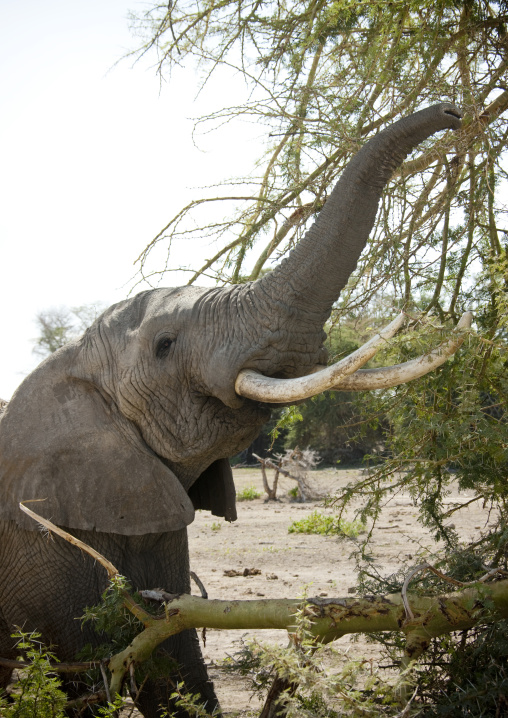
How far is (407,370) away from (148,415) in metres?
1.41

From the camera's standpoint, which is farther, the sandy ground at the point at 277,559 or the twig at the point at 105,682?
the sandy ground at the point at 277,559

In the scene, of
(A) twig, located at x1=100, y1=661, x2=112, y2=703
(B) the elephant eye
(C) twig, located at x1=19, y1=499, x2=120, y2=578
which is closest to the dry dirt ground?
(A) twig, located at x1=100, y1=661, x2=112, y2=703

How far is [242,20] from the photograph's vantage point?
5.07 m

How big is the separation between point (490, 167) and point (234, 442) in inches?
88.9

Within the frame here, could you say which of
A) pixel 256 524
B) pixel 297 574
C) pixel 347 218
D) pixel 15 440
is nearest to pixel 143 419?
pixel 15 440

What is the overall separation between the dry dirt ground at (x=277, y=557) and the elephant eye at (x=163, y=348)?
1.38 m

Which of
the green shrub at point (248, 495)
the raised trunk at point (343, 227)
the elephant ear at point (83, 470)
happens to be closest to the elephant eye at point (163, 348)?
the elephant ear at point (83, 470)

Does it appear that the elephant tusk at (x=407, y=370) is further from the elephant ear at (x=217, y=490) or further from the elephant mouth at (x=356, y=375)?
the elephant ear at (x=217, y=490)

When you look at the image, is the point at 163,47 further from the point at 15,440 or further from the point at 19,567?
the point at 19,567

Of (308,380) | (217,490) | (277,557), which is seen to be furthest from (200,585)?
(277,557)

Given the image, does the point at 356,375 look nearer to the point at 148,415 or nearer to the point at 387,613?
the point at 387,613

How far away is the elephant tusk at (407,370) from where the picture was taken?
2.71 m

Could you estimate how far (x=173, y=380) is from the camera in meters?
3.59

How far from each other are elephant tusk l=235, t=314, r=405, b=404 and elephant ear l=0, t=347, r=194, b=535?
2.24 feet
